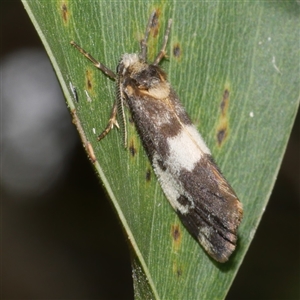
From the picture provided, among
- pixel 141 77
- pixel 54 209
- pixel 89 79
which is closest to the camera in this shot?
pixel 89 79

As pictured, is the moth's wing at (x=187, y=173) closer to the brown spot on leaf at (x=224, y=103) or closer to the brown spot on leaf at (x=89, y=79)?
the brown spot on leaf at (x=224, y=103)

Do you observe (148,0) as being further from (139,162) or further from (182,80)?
(139,162)

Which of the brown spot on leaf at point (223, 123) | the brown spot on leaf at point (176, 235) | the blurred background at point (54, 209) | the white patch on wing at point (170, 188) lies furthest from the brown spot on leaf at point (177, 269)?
the blurred background at point (54, 209)

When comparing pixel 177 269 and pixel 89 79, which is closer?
pixel 89 79

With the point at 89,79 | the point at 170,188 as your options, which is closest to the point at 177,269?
the point at 170,188

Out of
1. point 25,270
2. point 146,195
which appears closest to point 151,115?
point 146,195

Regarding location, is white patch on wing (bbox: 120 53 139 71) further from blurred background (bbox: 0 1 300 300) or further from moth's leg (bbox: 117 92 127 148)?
blurred background (bbox: 0 1 300 300)

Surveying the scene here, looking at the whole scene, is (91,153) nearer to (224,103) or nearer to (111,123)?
(111,123)

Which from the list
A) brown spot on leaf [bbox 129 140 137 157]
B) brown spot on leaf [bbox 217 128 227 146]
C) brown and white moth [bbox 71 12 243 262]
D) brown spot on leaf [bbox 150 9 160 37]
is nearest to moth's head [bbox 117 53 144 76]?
brown and white moth [bbox 71 12 243 262]
